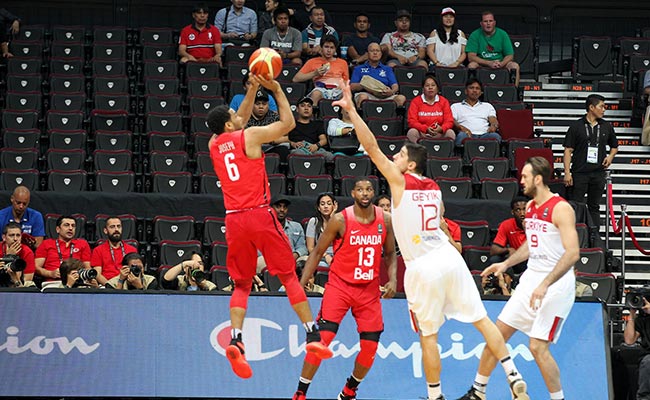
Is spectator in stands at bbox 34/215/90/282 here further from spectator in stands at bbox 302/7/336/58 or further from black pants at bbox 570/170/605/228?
black pants at bbox 570/170/605/228

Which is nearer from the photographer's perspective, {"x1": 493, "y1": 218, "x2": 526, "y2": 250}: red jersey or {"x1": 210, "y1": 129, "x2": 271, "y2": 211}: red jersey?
{"x1": 210, "y1": 129, "x2": 271, "y2": 211}: red jersey

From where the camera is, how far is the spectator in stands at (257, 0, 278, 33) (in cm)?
2019

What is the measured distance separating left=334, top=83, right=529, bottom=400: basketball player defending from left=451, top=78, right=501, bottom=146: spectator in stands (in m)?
7.85

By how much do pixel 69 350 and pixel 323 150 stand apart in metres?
6.21

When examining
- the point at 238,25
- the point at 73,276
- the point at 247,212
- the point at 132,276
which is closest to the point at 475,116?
the point at 238,25

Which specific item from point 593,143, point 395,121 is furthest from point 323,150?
point 593,143

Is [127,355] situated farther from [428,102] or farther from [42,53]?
[42,53]

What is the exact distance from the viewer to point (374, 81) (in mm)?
18250

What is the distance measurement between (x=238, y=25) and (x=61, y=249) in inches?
286

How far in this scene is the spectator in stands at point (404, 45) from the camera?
64.5 ft

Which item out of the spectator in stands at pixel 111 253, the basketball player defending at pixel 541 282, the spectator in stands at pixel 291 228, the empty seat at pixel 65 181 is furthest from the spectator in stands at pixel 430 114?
the basketball player defending at pixel 541 282

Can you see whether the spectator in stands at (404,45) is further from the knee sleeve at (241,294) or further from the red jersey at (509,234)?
the knee sleeve at (241,294)

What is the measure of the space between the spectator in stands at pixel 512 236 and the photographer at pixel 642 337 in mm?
2397

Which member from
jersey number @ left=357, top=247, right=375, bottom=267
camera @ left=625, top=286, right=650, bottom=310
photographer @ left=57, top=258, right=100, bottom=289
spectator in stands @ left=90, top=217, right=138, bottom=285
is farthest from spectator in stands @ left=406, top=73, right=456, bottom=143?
jersey number @ left=357, top=247, right=375, bottom=267
